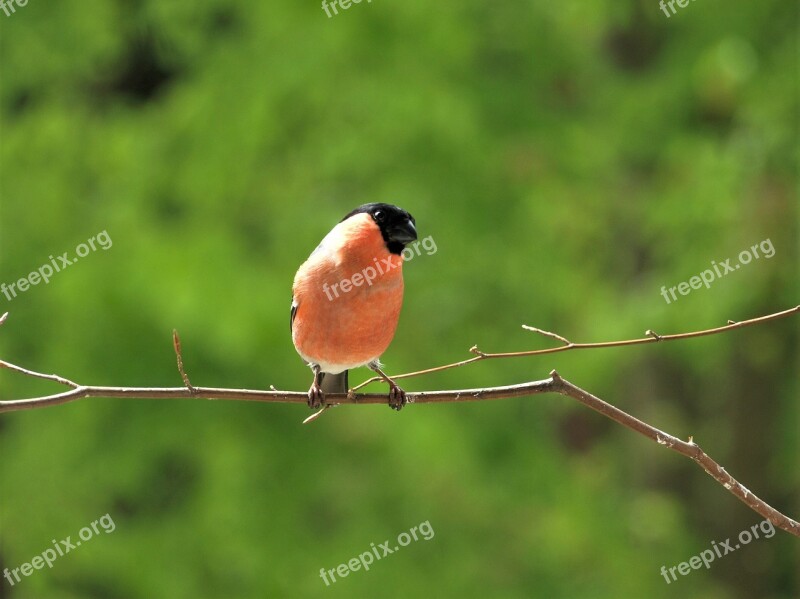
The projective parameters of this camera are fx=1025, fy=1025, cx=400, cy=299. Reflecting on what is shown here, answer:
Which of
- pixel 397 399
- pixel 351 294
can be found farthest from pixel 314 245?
pixel 351 294

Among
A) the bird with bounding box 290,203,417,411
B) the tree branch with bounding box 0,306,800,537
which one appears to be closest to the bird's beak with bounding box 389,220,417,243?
the bird with bounding box 290,203,417,411

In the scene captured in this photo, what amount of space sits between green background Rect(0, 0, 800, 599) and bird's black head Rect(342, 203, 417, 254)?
4.08 m

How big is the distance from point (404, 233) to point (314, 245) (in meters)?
4.73

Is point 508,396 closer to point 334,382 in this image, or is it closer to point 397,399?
point 397,399

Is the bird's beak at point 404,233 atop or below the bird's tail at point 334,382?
below

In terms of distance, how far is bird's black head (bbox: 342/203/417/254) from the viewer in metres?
2.65

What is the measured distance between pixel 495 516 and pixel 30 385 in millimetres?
3722

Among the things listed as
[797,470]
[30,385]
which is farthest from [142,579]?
[797,470]

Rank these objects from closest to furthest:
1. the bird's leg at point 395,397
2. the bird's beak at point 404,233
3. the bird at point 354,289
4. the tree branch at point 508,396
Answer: the tree branch at point 508,396, the bird's beak at point 404,233, the bird at point 354,289, the bird's leg at point 395,397

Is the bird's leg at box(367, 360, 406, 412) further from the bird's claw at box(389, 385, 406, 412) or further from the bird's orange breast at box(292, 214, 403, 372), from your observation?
the bird's orange breast at box(292, 214, 403, 372)

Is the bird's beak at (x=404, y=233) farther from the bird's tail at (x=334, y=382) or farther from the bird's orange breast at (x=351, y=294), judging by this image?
the bird's tail at (x=334, y=382)

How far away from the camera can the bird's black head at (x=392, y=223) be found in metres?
2.65

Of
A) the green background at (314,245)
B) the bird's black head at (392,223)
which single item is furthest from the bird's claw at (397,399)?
the green background at (314,245)

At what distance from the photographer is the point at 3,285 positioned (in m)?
7.49
